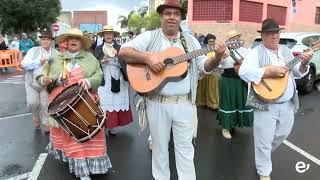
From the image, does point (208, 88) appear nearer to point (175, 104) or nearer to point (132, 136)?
point (132, 136)

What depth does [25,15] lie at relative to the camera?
4347 cm

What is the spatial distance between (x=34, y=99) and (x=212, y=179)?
391cm

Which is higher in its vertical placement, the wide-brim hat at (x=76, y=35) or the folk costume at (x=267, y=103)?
the wide-brim hat at (x=76, y=35)

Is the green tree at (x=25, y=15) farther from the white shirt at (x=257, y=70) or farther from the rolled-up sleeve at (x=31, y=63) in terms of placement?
the white shirt at (x=257, y=70)

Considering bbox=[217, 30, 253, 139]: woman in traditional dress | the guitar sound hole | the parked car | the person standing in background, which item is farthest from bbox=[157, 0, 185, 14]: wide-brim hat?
the person standing in background

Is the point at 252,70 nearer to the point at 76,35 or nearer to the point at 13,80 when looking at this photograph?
the point at 76,35

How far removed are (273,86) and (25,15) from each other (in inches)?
1635

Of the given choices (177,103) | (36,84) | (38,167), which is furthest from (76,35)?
(36,84)

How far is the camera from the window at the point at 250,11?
3019 cm

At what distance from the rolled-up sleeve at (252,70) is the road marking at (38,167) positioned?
9.22ft

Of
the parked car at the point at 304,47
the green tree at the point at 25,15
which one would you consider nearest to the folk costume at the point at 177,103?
Answer: the parked car at the point at 304,47

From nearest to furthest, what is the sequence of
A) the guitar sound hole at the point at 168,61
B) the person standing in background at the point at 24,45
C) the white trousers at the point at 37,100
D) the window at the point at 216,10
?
the guitar sound hole at the point at 168,61 < the white trousers at the point at 37,100 < the person standing in background at the point at 24,45 < the window at the point at 216,10

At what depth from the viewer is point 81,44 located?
548cm

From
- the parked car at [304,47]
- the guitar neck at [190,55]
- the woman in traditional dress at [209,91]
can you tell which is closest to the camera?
the guitar neck at [190,55]
